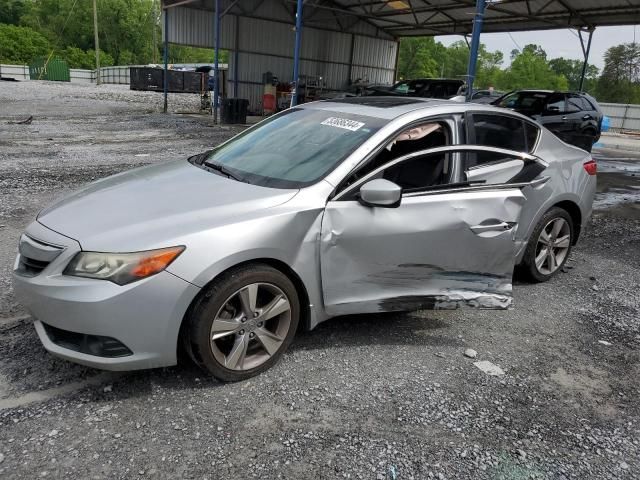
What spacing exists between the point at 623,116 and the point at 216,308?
3463 cm

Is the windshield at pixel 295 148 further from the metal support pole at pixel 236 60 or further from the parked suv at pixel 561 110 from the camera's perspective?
the metal support pole at pixel 236 60

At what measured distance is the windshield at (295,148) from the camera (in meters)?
3.31

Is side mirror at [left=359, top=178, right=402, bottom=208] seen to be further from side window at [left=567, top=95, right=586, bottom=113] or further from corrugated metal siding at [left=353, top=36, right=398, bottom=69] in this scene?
corrugated metal siding at [left=353, top=36, right=398, bottom=69]

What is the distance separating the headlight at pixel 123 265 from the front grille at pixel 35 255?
19 cm

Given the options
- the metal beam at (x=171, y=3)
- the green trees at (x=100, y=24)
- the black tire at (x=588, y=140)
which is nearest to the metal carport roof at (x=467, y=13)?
the metal beam at (x=171, y=3)

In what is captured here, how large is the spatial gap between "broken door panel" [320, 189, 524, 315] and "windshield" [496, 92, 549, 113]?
11.6 metres

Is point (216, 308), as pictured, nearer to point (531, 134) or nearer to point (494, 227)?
point (494, 227)

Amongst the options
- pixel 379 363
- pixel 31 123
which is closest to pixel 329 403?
pixel 379 363

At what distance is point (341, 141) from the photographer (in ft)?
11.4

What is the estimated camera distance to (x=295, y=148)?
3625 mm

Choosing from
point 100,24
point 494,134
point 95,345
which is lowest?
point 95,345

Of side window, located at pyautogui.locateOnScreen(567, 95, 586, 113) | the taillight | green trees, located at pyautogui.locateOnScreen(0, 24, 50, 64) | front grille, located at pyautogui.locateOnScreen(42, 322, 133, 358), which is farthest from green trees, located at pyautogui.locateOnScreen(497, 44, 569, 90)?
front grille, located at pyautogui.locateOnScreen(42, 322, 133, 358)

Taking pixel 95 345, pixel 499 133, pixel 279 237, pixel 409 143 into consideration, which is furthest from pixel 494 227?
pixel 95 345

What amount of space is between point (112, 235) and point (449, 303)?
7.04 feet
